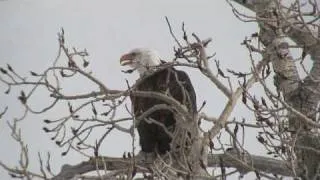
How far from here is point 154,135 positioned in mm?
2639

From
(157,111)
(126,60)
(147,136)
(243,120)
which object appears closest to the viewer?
(243,120)

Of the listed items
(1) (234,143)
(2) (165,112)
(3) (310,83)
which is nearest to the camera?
(1) (234,143)

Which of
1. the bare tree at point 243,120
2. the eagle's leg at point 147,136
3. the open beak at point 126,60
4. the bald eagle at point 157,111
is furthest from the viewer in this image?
the open beak at point 126,60

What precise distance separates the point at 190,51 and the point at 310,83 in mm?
467

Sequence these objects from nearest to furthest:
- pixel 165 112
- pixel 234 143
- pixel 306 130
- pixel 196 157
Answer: pixel 234 143
pixel 196 157
pixel 306 130
pixel 165 112

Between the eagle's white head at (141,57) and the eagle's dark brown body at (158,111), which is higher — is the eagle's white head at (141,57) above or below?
above

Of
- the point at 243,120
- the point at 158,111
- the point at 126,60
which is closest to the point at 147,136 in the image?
the point at 158,111

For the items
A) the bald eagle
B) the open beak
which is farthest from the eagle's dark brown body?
the open beak

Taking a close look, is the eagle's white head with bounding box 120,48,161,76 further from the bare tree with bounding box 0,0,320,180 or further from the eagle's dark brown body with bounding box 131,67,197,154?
the bare tree with bounding box 0,0,320,180

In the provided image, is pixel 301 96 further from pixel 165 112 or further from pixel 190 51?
pixel 165 112

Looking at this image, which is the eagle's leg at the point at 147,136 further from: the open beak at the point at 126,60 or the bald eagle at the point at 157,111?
the open beak at the point at 126,60

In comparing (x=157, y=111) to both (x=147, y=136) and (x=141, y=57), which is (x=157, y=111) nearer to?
(x=147, y=136)

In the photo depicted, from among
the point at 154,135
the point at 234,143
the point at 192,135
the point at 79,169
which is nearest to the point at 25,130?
the point at 154,135

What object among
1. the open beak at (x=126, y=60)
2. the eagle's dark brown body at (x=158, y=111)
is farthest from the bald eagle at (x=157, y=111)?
the open beak at (x=126, y=60)
